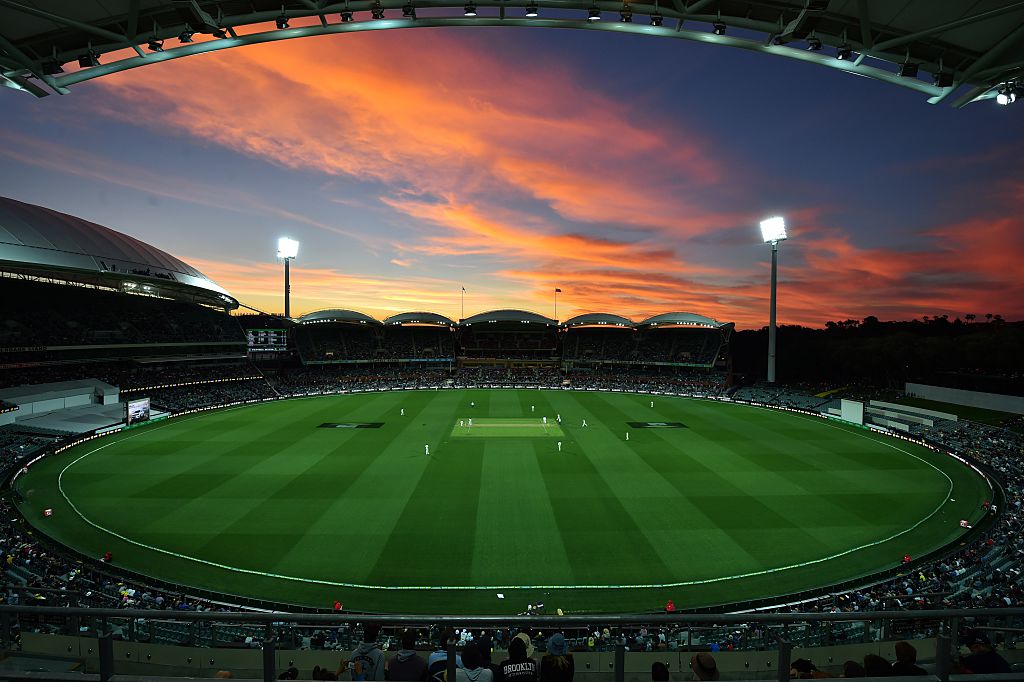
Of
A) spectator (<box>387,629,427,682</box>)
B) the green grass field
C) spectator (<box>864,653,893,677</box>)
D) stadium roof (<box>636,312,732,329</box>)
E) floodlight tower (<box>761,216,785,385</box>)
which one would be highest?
floodlight tower (<box>761,216,785,385</box>)

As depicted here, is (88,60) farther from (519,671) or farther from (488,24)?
(519,671)

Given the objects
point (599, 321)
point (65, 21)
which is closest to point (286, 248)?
point (599, 321)

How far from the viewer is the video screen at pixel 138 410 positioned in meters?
42.4

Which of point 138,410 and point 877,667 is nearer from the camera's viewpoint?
point 877,667

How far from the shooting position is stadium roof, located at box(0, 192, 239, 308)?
3778 centimetres

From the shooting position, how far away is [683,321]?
77.1m

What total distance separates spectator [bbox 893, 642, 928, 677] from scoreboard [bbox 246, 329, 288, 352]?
81.4 metres

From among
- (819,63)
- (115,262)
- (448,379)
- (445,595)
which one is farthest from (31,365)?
(819,63)

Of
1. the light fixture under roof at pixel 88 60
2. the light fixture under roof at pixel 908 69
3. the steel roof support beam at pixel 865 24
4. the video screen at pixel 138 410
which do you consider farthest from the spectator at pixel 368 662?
the video screen at pixel 138 410

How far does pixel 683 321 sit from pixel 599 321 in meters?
14.4

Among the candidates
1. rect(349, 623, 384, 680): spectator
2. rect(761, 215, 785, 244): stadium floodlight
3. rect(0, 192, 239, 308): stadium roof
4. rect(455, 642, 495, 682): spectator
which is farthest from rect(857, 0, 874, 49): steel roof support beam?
rect(761, 215, 785, 244): stadium floodlight

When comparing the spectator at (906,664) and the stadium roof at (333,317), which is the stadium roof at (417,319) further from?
the spectator at (906,664)

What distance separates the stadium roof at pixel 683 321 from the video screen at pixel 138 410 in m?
68.6

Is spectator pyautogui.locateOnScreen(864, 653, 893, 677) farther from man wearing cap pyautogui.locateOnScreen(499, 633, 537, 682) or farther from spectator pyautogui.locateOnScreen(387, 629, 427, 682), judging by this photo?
spectator pyautogui.locateOnScreen(387, 629, 427, 682)
